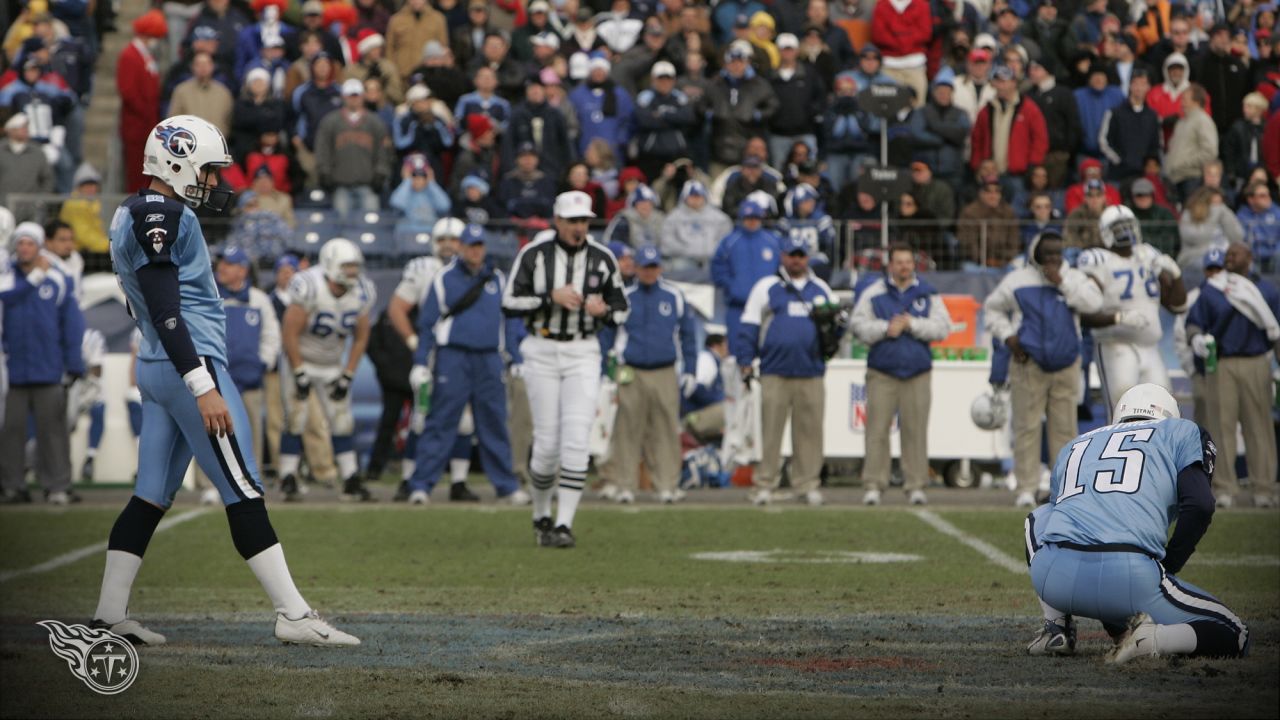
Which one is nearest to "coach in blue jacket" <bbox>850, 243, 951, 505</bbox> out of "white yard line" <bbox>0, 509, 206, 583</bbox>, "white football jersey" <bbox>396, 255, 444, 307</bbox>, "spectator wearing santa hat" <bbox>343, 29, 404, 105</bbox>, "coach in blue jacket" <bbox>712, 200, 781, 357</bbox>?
"coach in blue jacket" <bbox>712, 200, 781, 357</bbox>

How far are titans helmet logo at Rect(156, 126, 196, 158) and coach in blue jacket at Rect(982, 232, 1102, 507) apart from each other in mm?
7904

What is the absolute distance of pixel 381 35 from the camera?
21656 mm

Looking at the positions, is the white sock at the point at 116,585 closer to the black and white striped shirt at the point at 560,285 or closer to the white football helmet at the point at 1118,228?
the black and white striped shirt at the point at 560,285

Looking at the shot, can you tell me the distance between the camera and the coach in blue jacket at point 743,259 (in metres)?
16.5

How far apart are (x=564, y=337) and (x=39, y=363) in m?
6.01

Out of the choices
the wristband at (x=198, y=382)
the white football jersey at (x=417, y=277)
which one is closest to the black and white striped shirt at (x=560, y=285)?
the wristband at (x=198, y=382)

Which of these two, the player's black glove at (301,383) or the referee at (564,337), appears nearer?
the referee at (564,337)

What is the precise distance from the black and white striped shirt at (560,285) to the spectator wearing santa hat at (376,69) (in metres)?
9.94

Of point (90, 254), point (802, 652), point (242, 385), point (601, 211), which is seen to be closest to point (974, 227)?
point (601, 211)

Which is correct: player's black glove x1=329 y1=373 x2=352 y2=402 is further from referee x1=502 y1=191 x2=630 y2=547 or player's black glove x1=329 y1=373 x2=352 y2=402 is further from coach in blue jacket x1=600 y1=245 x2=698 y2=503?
referee x1=502 y1=191 x2=630 y2=547

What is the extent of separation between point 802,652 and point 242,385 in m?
9.19

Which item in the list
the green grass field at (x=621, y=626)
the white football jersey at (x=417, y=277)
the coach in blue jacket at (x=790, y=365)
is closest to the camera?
the green grass field at (x=621, y=626)

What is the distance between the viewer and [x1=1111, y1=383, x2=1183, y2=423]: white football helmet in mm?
6836

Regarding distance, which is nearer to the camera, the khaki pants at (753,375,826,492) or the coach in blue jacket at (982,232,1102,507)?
the coach in blue jacket at (982,232,1102,507)
